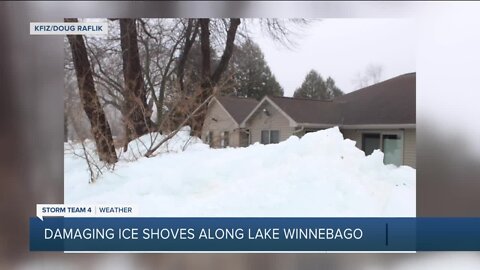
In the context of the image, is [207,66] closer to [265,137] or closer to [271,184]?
[265,137]

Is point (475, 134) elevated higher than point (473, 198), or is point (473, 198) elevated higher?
point (475, 134)

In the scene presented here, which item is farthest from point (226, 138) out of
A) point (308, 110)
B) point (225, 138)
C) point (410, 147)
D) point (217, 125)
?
point (410, 147)

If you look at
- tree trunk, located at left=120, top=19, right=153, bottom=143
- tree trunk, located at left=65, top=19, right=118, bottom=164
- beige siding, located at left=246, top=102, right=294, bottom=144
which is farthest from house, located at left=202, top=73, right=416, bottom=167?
tree trunk, located at left=65, top=19, right=118, bottom=164

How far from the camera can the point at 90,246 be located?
2.67m

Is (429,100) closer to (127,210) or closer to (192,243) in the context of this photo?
(192,243)

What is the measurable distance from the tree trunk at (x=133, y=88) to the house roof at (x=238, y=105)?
64cm

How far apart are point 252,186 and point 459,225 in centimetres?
169

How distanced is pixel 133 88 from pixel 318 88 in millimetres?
1504

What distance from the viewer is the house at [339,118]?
8.48 ft

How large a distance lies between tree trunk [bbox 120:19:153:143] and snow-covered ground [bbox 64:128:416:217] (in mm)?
414

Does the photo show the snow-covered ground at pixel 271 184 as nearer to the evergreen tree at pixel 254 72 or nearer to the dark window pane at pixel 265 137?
the dark window pane at pixel 265 137

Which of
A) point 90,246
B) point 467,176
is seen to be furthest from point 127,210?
point 467,176

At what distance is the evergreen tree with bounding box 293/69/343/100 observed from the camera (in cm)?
259

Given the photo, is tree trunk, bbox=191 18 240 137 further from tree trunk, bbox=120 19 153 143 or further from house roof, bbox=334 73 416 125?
house roof, bbox=334 73 416 125
